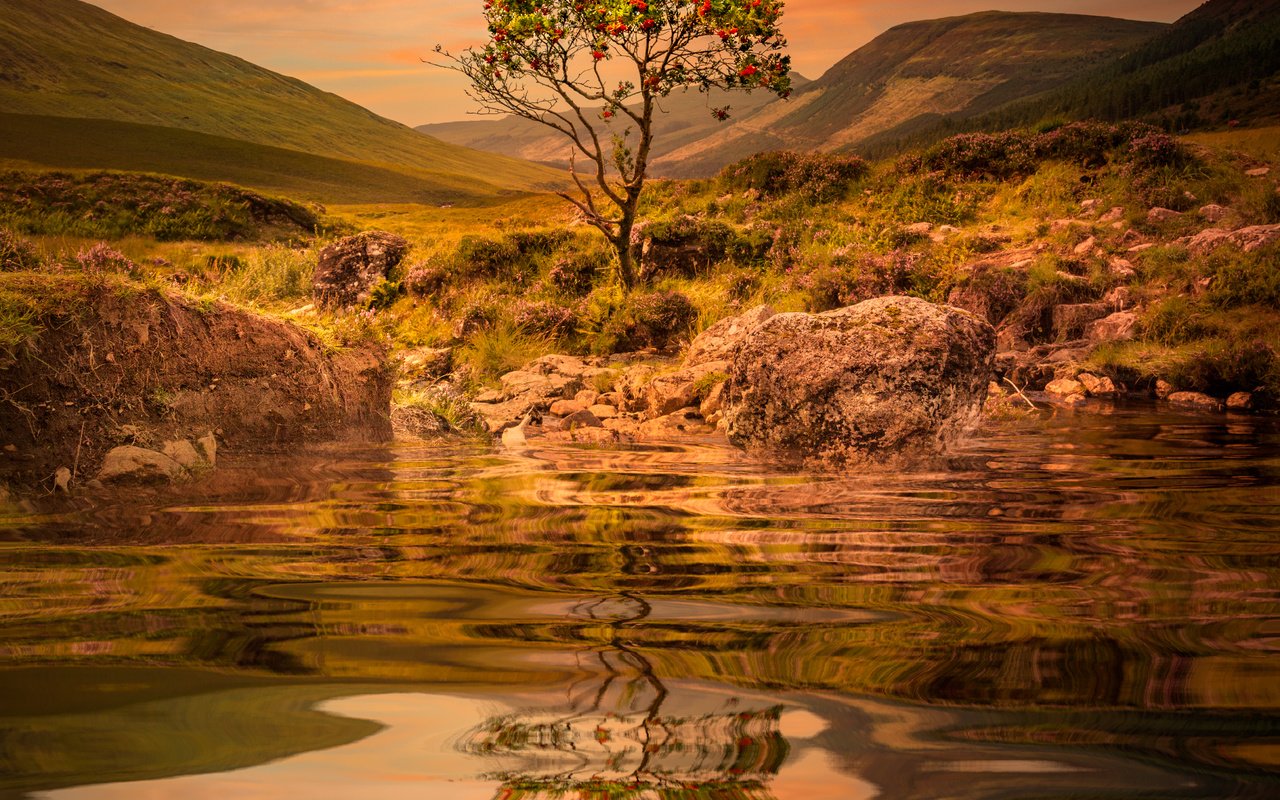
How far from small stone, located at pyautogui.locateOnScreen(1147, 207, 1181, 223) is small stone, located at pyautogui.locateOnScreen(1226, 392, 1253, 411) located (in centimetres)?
837

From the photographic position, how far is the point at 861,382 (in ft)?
Result: 19.8

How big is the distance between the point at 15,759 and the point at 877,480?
390 cm

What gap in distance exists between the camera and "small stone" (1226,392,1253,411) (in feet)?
29.1

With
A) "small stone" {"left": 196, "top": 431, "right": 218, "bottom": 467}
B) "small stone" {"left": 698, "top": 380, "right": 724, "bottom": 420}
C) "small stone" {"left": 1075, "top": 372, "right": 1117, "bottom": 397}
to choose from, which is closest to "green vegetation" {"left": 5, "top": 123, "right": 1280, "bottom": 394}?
"small stone" {"left": 1075, "top": 372, "right": 1117, "bottom": 397}

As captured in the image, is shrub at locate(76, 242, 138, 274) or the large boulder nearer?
shrub at locate(76, 242, 138, 274)

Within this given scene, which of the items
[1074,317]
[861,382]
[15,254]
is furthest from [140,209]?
[861,382]

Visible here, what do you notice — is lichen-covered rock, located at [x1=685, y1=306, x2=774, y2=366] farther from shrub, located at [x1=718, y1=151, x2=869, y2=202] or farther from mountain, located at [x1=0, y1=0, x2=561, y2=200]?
mountain, located at [x1=0, y1=0, x2=561, y2=200]

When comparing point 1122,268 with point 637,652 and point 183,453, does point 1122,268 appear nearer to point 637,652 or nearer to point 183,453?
point 183,453

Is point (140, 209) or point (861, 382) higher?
point (140, 209)

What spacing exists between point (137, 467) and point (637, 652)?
3.43 meters

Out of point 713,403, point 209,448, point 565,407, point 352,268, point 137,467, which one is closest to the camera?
point 137,467

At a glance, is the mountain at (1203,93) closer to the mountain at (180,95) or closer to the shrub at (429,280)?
the shrub at (429,280)

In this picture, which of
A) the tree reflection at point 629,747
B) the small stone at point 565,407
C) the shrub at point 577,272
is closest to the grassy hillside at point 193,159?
the shrub at point 577,272

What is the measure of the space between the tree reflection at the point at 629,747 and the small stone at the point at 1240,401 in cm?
933
